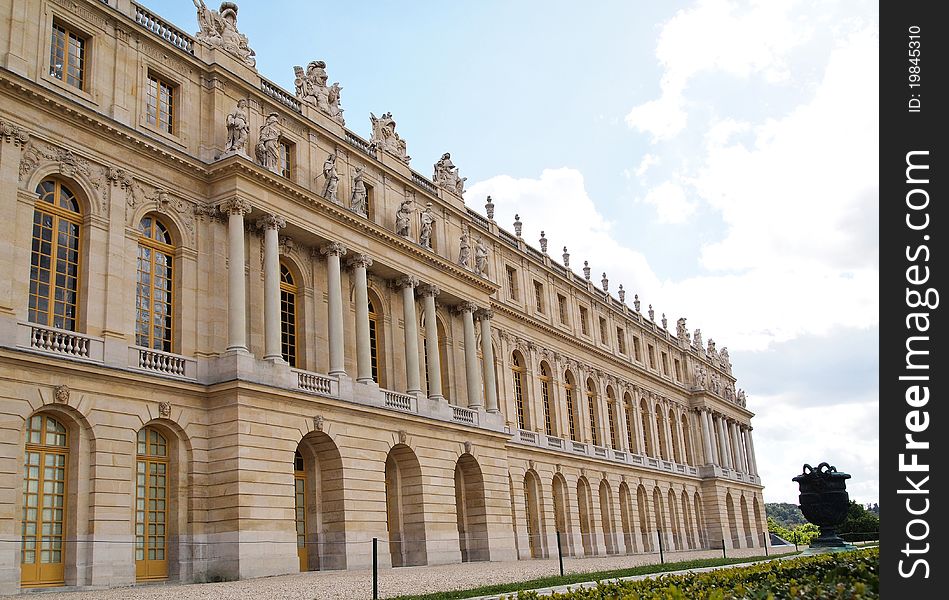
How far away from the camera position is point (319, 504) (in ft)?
98.0

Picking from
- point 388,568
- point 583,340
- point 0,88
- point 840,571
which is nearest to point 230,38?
point 0,88

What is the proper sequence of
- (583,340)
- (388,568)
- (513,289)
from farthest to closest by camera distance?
(583,340), (513,289), (388,568)

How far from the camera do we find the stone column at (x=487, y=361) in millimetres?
40684

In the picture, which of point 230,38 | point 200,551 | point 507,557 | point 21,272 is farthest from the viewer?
point 507,557

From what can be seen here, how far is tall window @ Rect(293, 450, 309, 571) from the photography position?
2956cm

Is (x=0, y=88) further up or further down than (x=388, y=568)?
further up

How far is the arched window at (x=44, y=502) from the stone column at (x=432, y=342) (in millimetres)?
15770

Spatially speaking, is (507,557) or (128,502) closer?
(128,502)

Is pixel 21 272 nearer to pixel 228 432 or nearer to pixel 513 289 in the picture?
pixel 228 432

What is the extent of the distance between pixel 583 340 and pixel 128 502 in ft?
118

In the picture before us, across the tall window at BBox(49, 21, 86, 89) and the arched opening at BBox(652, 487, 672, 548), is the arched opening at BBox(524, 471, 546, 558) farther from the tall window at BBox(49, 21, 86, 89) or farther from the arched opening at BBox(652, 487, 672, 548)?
the tall window at BBox(49, 21, 86, 89)

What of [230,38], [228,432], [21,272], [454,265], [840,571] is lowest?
[840,571]

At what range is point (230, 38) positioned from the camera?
31391 mm

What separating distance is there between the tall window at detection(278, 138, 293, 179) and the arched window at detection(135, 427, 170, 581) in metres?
11.1
